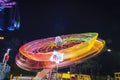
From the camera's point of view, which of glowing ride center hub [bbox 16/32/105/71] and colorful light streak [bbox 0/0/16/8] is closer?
glowing ride center hub [bbox 16/32/105/71]

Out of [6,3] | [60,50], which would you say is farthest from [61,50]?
[6,3]

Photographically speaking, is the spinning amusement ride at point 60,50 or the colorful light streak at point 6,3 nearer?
the spinning amusement ride at point 60,50

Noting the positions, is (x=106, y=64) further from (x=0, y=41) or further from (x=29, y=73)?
(x=0, y=41)

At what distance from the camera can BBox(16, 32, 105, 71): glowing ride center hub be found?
110 ft

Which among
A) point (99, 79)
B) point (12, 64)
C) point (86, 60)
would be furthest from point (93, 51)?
point (12, 64)

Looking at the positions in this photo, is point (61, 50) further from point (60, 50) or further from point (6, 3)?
point (6, 3)

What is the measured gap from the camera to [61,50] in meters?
33.7

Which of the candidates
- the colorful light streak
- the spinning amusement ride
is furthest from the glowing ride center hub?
the colorful light streak

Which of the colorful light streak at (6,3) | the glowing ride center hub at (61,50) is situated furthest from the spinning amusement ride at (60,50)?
the colorful light streak at (6,3)

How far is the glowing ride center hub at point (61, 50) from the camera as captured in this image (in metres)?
33.5

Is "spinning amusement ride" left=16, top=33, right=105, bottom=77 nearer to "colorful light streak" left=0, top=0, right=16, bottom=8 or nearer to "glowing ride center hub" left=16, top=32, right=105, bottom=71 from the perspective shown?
"glowing ride center hub" left=16, top=32, right=105, bottom=71

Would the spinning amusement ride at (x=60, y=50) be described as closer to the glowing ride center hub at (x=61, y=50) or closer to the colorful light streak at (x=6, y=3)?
the glowing ride center hub at (x=61, y=50)

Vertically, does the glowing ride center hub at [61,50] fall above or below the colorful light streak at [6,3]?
below

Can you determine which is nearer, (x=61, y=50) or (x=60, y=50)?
(x=61, y=50)
